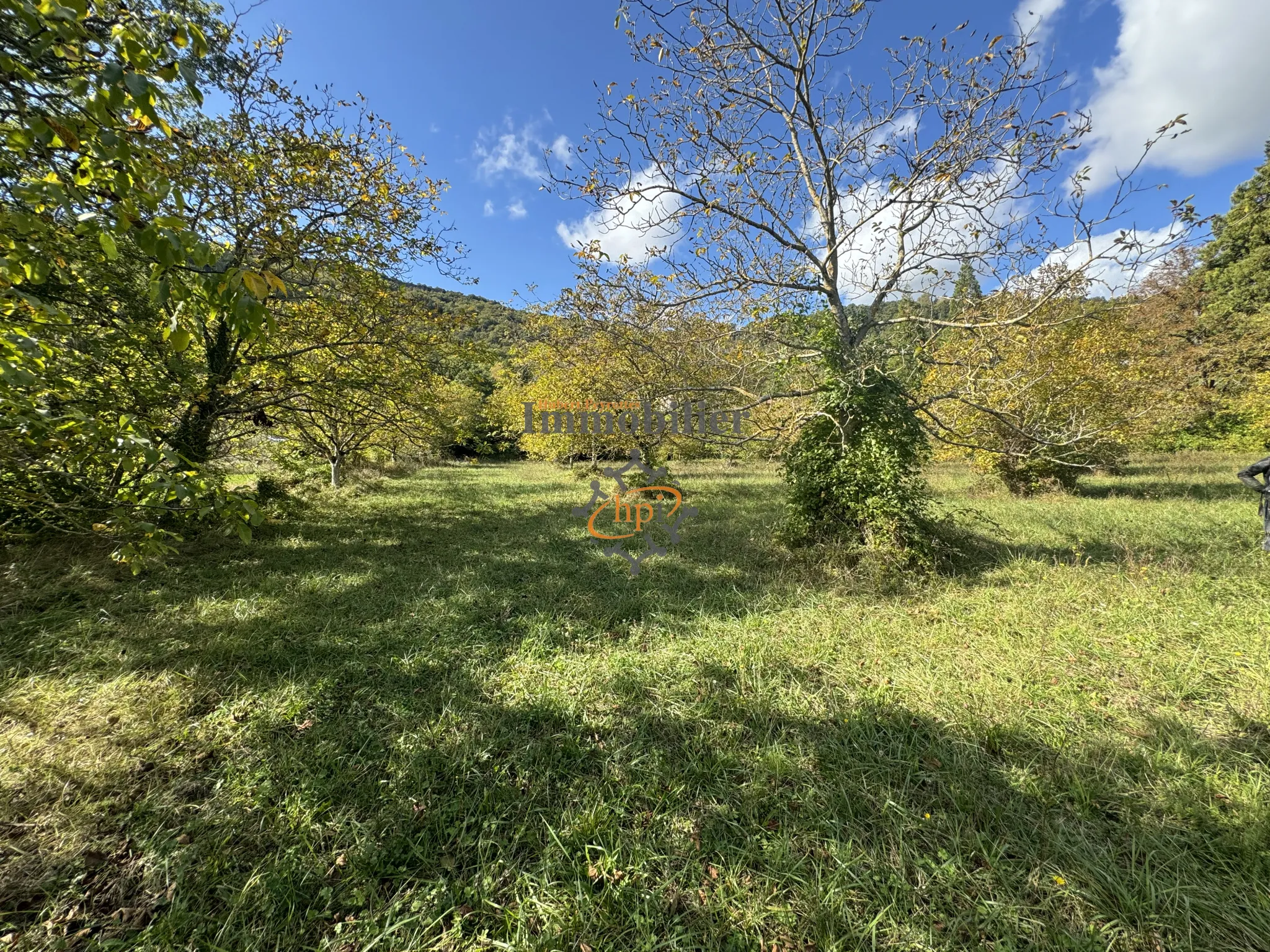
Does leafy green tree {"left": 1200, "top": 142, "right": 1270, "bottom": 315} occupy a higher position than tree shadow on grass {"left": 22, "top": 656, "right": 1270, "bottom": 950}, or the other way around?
leafy green tree {"left": 1200, "top": 142, "right": 1270, "bottom": 315}

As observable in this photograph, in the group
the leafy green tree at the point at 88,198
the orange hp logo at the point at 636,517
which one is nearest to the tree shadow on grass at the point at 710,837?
the leafy green tree at the point at 88,198

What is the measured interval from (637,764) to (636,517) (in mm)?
5630

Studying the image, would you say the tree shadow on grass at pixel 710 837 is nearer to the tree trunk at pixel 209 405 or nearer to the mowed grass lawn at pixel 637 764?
the mowed grass lawn at pixel 637 764

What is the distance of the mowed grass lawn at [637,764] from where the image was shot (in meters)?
1.74

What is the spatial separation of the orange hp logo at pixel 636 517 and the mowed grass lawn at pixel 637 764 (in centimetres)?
177

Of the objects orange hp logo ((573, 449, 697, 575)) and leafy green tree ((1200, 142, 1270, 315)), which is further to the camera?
leafy green tree ((1200, 142, 1270, 315))

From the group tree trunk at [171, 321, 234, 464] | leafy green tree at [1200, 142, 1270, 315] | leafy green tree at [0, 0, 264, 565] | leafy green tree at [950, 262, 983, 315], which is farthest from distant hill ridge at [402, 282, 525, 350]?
leafy green tree at [1200, 142, 1270, 315]

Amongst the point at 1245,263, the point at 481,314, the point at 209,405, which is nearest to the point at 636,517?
the point at 481,314

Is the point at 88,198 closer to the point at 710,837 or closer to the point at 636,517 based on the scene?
the point at 710,837

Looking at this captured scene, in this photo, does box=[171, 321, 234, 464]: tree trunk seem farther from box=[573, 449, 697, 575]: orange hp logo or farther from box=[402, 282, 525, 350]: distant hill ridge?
box=[573, 449, 697, 575]: orange hp logo

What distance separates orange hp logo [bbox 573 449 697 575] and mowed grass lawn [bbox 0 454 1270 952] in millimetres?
1767

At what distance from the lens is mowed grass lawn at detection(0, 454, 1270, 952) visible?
5.71 feet

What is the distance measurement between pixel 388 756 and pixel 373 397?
657 cm

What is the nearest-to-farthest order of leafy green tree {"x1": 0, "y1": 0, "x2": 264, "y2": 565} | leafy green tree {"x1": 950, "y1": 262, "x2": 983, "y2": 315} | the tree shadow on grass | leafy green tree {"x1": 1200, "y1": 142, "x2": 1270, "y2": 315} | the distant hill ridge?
leafy green tree {"x1": 0, "y1": 0, "x2": 264, "y2": 565} → the tree shadow on grass → leafy green tree {"x1": 950, "y1": 262, "x2": 983, "y2": 315} → the distant hill ridge → leafy green tree {"x1": 1200, "y1": 142, "x2": 1270, "y2": 315}
